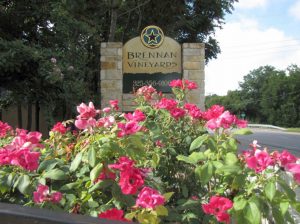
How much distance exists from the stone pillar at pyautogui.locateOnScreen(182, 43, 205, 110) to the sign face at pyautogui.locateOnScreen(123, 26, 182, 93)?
12 cm

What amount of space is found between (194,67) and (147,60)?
2.88 ft

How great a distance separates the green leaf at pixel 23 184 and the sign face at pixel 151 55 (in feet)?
22.4

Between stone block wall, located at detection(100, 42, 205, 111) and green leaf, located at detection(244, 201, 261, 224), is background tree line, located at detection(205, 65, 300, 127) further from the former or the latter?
green leaf, located at detection(244, 201, 261, 224)

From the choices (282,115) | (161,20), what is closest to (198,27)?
(161,20)

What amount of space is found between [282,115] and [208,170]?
89.7m

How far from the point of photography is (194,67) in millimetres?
8914

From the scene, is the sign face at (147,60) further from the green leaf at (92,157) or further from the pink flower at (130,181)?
the pink flower at (130,181)

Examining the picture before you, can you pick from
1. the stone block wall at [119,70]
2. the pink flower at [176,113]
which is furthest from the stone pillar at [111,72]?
the pink flower at [176,113]

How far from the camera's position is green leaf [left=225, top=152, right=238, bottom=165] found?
7.12 feet

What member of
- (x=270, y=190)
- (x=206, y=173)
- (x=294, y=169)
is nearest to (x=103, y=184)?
(x=206, y=173)

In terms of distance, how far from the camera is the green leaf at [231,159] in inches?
85.5

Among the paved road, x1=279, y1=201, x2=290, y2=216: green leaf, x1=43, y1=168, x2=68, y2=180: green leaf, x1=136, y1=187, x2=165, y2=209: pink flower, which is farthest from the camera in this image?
the paved road

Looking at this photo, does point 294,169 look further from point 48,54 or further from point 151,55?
point 151,55

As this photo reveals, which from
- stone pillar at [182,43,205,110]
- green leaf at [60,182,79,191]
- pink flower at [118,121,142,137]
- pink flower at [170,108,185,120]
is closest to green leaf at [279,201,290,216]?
pink flower at [118,121,142,137]
